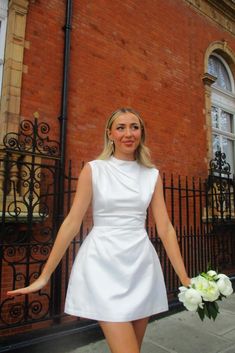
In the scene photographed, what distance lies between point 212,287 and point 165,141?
512 centimetres

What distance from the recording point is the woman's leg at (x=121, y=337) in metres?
1.62

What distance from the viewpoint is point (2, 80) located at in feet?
15.1

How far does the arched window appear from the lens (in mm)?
8531

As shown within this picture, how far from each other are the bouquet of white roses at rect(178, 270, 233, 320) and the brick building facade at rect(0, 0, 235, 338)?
3304 mm

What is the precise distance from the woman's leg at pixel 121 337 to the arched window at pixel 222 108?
23.9ft

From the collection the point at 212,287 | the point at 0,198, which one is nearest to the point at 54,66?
the point at 0,198

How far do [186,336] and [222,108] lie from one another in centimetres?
640

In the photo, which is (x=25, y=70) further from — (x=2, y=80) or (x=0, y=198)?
(x=0, y=198)

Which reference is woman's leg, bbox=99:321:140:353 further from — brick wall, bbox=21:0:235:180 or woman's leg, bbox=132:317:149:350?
brick wall, bbox=21:0:235:180

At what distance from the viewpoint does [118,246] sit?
5.77 feet

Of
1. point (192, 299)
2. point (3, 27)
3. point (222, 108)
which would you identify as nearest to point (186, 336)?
point (192, 299)

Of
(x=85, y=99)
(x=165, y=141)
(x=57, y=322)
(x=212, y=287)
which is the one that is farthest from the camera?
(x=165, y=141)

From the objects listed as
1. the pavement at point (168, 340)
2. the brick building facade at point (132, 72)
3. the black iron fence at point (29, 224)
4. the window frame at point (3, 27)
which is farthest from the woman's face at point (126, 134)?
the window frame at point (3, 27)

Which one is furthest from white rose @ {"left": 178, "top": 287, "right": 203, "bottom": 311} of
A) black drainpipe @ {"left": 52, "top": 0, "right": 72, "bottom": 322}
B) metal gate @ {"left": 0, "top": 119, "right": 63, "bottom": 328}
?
black drainpipe @ {"left": 52, "top": 0, "right": 72, "bottom": 322}
